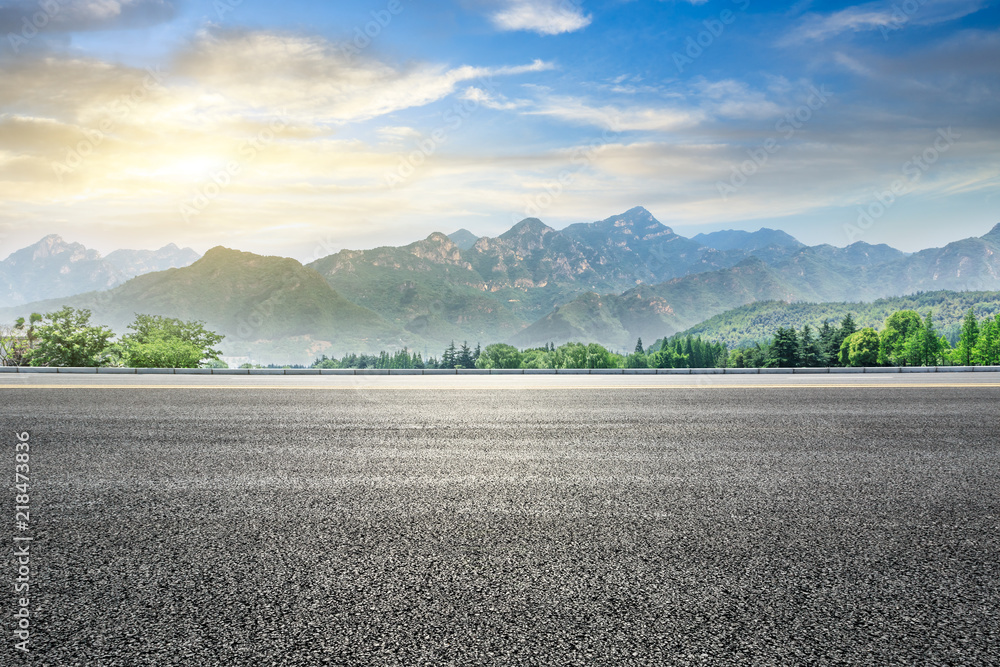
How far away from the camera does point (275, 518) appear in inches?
163

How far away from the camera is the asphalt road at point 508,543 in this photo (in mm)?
2553

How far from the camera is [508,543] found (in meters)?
3.63

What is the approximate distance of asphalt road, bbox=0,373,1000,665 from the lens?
2553 millimetres

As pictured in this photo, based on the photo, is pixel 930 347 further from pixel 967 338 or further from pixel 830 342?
pixel 830 342

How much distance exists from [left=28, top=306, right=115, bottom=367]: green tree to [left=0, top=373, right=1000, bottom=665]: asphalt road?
569 inches

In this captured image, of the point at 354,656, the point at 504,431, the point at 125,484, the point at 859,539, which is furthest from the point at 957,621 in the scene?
the point at 125,484

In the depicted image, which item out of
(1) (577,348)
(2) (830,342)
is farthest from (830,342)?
(1) (577,348)

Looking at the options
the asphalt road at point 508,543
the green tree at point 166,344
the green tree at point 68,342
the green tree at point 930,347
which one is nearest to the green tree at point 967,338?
the green tree at point 930,347

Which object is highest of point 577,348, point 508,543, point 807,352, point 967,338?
point 967,338

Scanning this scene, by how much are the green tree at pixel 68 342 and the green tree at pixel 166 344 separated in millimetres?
764

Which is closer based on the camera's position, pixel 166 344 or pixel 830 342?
pixel 166 344

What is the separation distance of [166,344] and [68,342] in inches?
135

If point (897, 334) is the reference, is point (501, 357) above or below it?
below

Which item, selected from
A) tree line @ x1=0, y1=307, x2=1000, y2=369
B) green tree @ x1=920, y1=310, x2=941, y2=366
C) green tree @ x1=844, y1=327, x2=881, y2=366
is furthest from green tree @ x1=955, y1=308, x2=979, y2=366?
green tree @ x1=844, y1=327, x2=881, y2=366
